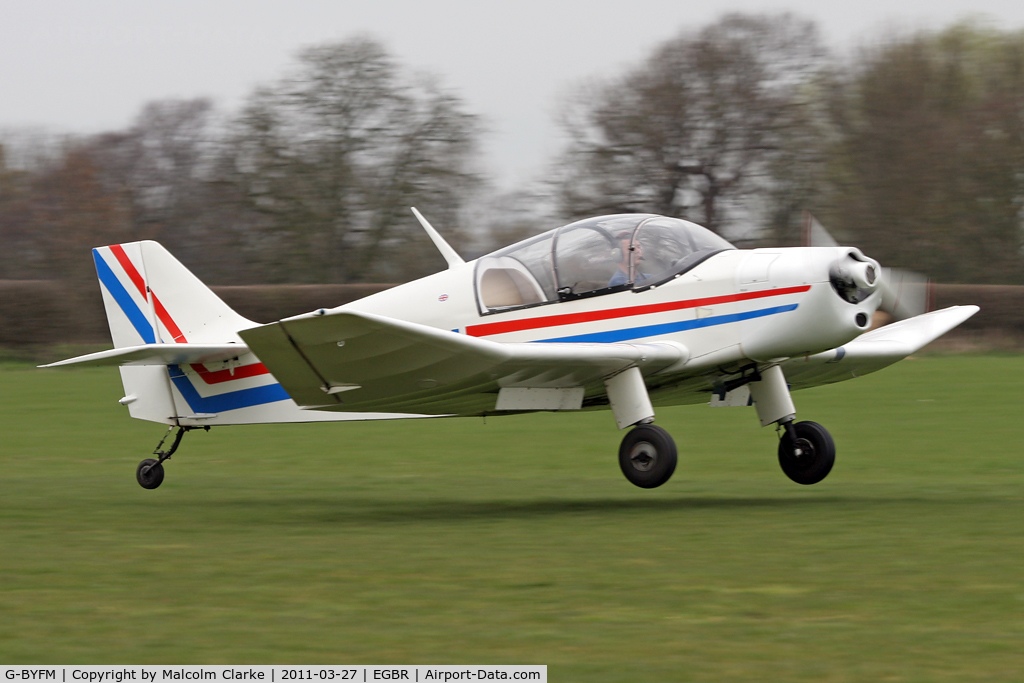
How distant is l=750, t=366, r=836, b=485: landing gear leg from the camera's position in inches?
385

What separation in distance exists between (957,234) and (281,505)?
29.1 metres

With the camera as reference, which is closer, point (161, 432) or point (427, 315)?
point (427, 315)

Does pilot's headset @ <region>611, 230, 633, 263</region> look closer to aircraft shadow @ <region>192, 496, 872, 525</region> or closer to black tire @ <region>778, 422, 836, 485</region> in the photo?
aircraft shadow @ <region>192, 496, 872, 525</region>

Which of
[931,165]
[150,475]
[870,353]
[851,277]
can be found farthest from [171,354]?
[931,165]

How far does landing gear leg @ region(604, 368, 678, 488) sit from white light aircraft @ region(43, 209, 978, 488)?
0.5 inches

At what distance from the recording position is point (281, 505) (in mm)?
10234

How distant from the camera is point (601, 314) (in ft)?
30.7

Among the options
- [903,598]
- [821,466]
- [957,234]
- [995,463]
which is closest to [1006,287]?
[957,234]

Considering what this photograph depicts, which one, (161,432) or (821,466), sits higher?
(821,466)

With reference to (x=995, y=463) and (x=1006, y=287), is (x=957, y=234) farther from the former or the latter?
(x=995, y=463)

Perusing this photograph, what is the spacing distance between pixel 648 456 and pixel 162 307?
17.1 feet

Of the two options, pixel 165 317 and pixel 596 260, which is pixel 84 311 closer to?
pixel 165 317

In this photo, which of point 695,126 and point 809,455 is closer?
point 809,455

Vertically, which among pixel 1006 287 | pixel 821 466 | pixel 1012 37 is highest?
pixel 1012 37
